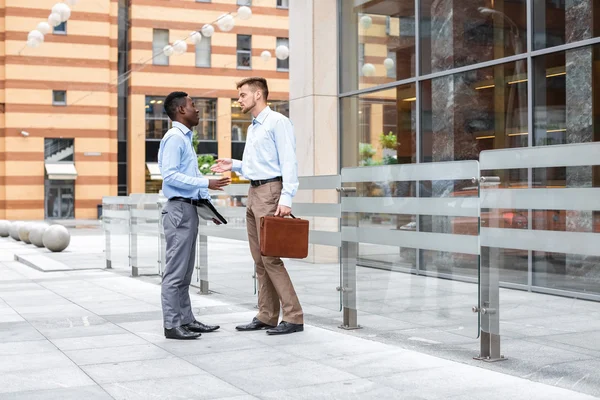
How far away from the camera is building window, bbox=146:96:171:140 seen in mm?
48812

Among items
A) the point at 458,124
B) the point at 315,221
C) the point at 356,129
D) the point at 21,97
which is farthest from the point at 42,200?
the point at 315,221

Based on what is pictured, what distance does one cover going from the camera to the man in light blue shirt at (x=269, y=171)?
6539 millimetres

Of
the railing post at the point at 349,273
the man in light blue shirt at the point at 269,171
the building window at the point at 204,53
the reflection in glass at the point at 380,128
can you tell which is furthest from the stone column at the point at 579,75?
the building window at the point at 204,53

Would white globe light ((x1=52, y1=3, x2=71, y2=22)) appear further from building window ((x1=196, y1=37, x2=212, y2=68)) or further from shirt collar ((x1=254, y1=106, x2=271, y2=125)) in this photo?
building window ((x1=196, y1=37, x2=212, y2=68))

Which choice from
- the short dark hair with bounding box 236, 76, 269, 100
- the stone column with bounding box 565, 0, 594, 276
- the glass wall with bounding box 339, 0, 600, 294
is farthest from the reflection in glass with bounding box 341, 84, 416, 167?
the short dark hair with bounding box 236, 76, 269, 100

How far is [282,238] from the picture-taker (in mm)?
6355

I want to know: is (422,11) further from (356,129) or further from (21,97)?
(21,97)

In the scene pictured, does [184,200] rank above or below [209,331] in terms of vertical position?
above

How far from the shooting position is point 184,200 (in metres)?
6.74

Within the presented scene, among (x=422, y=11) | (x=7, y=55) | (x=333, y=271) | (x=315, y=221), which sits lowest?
(x=333, y=271)

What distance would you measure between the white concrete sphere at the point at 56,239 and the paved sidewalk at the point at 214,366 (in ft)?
34.0

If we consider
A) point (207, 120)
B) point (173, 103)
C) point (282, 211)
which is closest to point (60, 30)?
point (207, 120)

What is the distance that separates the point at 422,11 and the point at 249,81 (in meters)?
6.53

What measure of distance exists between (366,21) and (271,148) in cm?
797
